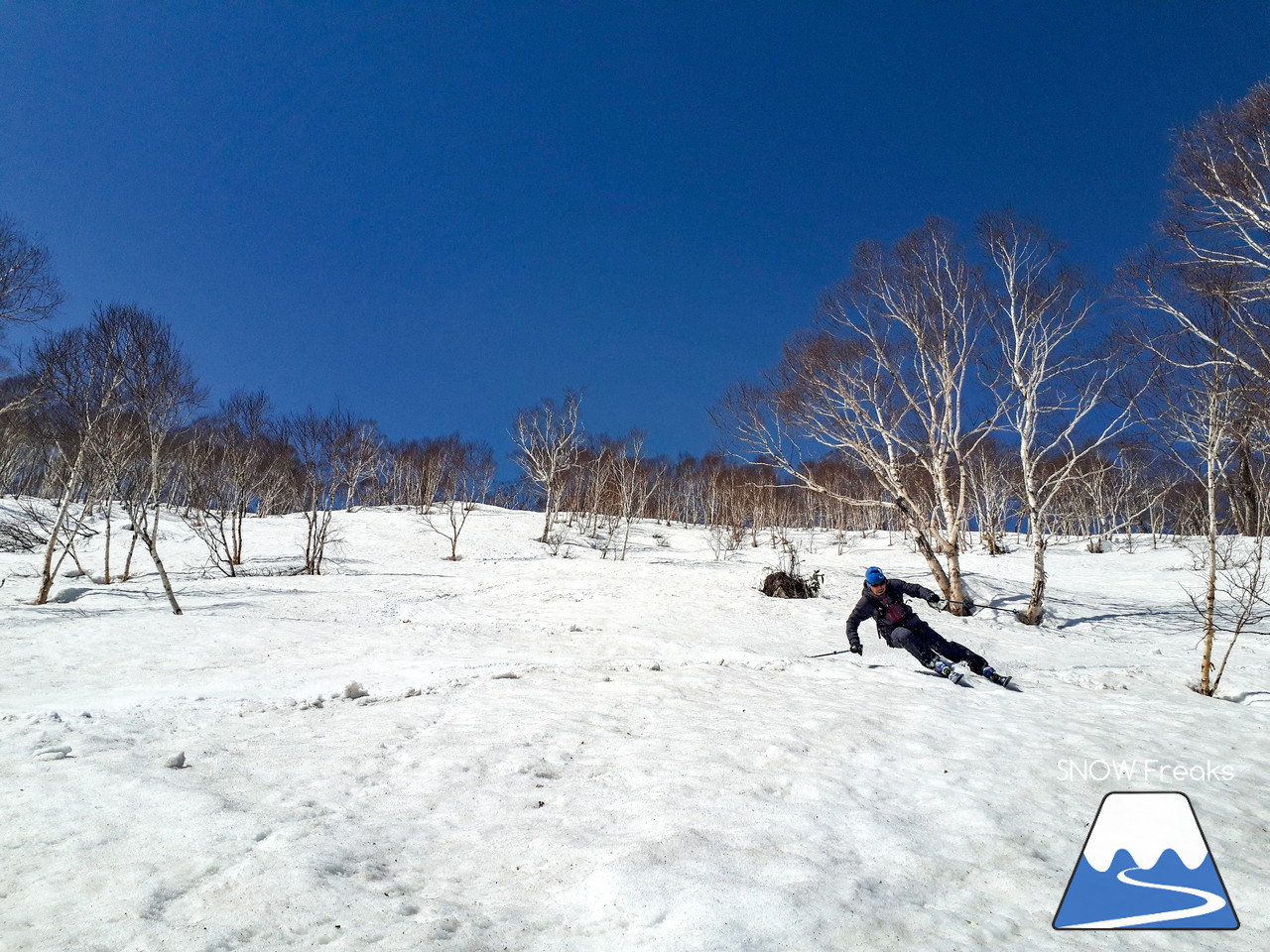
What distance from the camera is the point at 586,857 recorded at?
9.94 feet

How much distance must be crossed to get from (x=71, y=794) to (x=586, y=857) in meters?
3.01

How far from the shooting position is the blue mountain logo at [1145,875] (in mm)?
2617

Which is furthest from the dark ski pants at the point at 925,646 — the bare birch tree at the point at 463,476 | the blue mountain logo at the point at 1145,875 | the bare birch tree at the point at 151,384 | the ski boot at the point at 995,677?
the bare birch tree at the point at 463,476

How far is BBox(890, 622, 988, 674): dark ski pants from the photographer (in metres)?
7.90

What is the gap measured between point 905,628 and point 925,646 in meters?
0.33

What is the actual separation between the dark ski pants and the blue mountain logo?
13.1 feet

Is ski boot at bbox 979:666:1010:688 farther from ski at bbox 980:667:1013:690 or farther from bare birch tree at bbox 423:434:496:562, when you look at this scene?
bare birch tree at bbox 423:434:496:562

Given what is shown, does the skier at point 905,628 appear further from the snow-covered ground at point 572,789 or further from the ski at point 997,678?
the snow-covered ground at point 572,789

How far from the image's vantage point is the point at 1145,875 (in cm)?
300

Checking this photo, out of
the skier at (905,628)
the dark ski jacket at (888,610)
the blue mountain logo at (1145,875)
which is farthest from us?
the dark ski jacket at (888,610)

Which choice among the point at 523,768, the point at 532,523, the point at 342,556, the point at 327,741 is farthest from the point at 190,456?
the point at 523,768

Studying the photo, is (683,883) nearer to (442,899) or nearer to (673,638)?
(442,899)

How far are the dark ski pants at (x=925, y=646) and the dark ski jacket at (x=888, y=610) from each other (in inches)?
4.0

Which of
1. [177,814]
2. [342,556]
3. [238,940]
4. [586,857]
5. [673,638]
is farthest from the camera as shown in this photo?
[342,556]
